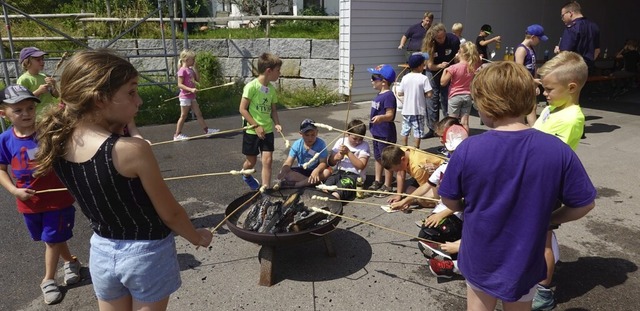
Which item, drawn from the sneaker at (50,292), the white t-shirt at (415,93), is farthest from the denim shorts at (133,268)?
the white t-shirt at (415,93)

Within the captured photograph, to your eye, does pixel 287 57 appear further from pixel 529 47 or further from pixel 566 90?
pixel 566 90

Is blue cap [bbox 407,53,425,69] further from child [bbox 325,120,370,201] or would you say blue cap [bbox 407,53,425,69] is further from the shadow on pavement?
the shadow on pavement

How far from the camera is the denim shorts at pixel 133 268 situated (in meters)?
2.09

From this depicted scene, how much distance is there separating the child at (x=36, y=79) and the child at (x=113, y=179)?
4342mm

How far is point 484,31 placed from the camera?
1045 centimetres

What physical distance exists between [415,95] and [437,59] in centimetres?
241

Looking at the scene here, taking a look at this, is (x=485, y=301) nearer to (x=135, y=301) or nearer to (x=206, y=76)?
(x=135, y=301)

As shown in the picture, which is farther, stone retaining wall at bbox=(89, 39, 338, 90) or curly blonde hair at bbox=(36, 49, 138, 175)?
stone retaining wall at bbox=(89, 39, 338, 90)

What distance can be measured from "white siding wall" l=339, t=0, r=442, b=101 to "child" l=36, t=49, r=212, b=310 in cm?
956

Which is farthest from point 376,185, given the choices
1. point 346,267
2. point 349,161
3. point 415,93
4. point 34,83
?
point 34,83

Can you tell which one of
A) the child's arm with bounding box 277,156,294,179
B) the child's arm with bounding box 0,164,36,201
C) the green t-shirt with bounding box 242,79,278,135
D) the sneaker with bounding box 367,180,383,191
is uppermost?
the green t-shirt with bounding box 242,79,278,135

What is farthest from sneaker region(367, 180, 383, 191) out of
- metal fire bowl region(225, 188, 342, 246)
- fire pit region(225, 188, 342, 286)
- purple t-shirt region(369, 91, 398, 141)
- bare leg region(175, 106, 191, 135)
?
bare leg region(175, 106, 191, 135)

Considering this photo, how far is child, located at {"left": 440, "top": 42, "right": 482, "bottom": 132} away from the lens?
24.0ft

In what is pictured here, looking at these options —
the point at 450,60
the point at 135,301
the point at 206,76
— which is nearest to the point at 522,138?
the point at 135,301
